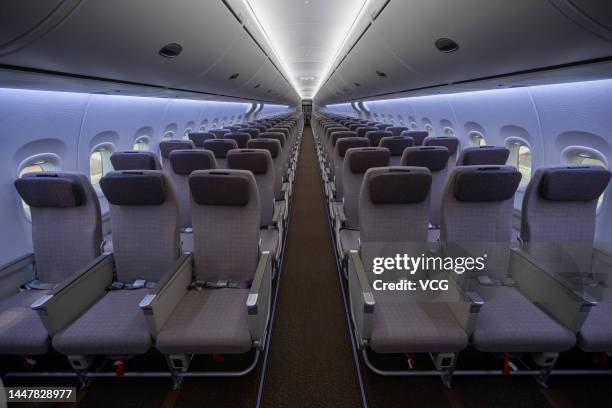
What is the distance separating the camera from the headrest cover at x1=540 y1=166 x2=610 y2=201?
8.30 ft

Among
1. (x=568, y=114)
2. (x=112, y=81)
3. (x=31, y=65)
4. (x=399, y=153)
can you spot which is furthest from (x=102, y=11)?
(x=568, y=114)

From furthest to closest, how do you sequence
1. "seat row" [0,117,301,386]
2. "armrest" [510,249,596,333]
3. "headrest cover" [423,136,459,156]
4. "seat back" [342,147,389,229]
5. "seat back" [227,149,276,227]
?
"headrest cover" [423,136,459,156] < "seat back" [227,149,276,227] < "seat back" [342,147,389,229] < "seat row" [0,117,301,386] < "armrest" [510,249,596,333]

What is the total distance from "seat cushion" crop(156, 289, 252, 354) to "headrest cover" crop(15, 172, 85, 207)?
54.4 inches

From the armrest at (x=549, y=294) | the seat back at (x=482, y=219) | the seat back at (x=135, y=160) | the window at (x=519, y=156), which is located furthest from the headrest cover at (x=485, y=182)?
the seat back at (x=135, y=160)

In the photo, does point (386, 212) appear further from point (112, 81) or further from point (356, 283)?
point (112, 81)

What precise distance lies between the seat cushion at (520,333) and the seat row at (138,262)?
1523 millimetres

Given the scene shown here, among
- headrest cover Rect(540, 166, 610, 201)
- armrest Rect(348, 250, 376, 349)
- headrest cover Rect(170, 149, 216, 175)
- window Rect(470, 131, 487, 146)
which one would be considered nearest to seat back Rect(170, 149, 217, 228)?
headrest cover Rect(170, 149, 216, 175)

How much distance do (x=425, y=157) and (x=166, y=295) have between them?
3.22 metres

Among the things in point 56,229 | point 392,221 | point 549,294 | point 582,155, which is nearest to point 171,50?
point 56,229

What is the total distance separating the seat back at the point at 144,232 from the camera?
2.63 metres

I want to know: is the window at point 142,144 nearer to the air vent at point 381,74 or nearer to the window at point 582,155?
the air vent at point 381,74

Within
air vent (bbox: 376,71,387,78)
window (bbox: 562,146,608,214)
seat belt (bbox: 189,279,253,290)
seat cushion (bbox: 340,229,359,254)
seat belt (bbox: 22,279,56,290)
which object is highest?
air vent (bbox: 376,71,387,78)

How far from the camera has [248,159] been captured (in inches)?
159

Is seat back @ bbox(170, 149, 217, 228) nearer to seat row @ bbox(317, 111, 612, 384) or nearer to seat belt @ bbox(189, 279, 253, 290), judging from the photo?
seat belt @ bbox(189, 279, 253, 290)
